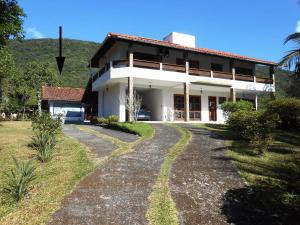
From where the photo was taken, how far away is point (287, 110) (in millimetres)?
17062

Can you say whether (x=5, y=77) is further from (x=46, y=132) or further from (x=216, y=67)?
(x=216, y=67)

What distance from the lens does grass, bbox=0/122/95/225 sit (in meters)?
5.65

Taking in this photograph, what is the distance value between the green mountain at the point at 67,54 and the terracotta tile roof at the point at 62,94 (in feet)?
111

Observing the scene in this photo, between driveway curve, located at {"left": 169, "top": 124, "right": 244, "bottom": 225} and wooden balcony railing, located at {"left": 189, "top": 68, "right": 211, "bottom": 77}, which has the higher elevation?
wooden balcony railing, located at {"left": 189, "top": 68, "right": 211, "bottom": 77}

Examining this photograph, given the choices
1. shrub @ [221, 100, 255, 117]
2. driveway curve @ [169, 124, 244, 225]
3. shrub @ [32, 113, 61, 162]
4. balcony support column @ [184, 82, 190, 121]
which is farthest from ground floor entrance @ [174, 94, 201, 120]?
shrub @ [32, 113, 61, 162]

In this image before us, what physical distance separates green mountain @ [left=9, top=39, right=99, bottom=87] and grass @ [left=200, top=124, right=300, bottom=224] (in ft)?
196

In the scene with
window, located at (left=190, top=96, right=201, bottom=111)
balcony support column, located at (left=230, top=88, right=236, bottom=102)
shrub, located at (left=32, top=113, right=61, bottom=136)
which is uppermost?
balcony support column, located at (left=230, top=88, right=236, bottom=102)

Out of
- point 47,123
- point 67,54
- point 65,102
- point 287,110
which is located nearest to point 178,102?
point 287,110

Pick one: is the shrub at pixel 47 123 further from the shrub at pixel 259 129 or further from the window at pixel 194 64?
the window at pixel 194 64

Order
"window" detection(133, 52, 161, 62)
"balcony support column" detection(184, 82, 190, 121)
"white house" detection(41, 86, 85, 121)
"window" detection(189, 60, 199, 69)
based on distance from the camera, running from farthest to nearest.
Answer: "white house" detection(41, 86, 85, 121) < "window" detection(189, 60, 199, 69) < "window" detection(133, 52, 161, 62) < "balcony support column" detection(184, 82, 190, 121)

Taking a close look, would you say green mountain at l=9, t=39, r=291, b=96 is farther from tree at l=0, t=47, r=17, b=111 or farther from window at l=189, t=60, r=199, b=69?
window at l=189, t=60, r=199, b=69

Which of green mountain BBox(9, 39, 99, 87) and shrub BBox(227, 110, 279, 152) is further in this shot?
green mountain BBox(9, 39, 99, 87)

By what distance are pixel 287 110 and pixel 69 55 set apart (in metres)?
80.5

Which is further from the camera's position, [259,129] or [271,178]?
[259,129]
